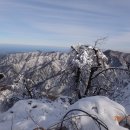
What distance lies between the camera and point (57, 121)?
3.97 meters

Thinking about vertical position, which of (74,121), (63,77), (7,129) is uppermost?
(74,121)

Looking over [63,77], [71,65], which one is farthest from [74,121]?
[63,77]

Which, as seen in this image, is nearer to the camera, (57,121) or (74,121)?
(74,121)

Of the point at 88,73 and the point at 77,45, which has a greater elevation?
the point at 77,45

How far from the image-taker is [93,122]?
142 inches

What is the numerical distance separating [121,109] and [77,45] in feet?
36.6

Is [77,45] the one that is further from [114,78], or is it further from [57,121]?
[57,121]

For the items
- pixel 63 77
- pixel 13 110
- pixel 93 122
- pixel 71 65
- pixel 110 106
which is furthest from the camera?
pixel 63 77

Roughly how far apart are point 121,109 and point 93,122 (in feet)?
3.05

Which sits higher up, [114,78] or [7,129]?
[7,129]

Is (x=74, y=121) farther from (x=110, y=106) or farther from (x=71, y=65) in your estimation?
(x=71, y=65)

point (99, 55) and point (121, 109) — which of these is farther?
point (99, 55)

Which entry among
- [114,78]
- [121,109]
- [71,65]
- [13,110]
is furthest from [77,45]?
[121,109]

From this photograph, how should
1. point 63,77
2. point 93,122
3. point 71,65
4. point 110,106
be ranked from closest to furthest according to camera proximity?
point 93,122 → point 110,106 → point 71,65 → point 63,77
